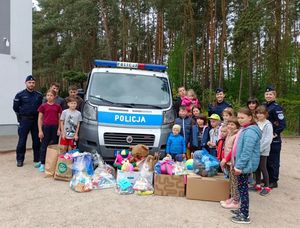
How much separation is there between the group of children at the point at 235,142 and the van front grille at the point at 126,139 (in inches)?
17.6

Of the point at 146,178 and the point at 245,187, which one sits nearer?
the point at 245,187

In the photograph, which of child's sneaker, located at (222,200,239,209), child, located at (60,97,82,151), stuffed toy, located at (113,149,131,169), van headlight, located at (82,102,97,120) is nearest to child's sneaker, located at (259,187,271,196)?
child's sneaker, located at (222,200,239,209)

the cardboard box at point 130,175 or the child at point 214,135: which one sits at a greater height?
the child at point 214,135

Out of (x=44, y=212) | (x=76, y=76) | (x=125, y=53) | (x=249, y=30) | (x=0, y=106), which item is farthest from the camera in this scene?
(x=125, y=53)

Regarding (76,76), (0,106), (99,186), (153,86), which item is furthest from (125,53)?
(99,186)

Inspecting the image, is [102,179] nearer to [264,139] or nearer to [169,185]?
[169,185]

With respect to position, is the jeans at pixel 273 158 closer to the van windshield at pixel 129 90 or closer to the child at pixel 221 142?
the child at pixel 221 142

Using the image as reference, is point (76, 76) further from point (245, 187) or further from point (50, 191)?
point (245, 187)

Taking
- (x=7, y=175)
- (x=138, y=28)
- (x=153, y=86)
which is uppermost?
(x=138, y=28)

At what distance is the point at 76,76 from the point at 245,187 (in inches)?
794

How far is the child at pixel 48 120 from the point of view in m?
7.25

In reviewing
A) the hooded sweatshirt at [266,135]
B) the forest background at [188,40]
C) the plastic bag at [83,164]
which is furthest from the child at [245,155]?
the forest background at [188,40]

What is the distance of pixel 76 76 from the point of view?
23.7 metres

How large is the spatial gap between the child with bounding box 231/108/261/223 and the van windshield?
273 centimetres
